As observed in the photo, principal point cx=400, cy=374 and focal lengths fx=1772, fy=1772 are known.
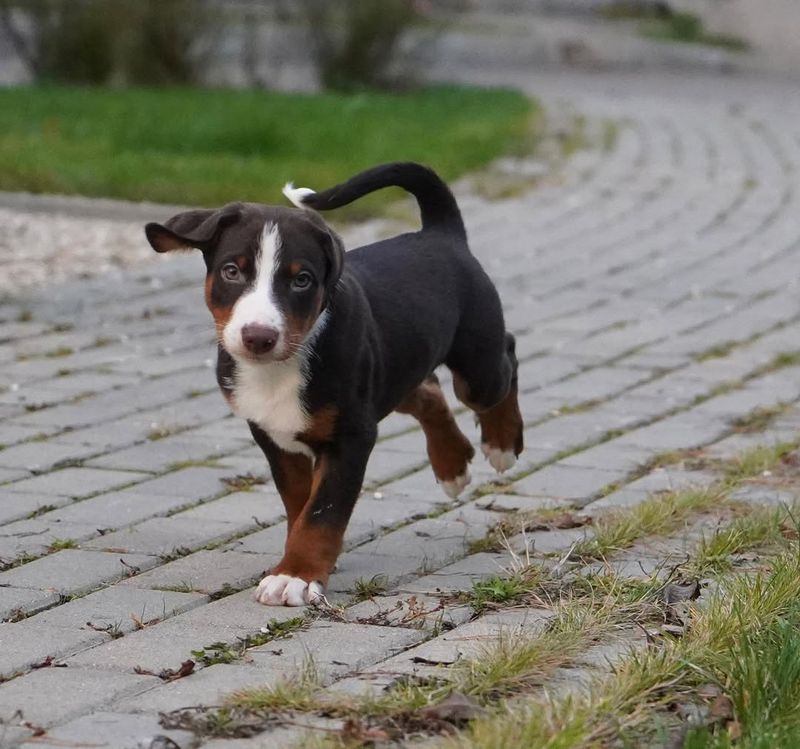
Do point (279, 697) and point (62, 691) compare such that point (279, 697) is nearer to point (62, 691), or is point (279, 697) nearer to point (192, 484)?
point (62, 691)

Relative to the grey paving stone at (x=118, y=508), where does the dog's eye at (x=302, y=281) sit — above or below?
above

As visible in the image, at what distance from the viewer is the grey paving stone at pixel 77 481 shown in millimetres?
5289

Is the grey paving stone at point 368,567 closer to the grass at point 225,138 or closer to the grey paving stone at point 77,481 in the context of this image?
the grey paving stone at point 77,481

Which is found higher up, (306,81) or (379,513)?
(379,513)

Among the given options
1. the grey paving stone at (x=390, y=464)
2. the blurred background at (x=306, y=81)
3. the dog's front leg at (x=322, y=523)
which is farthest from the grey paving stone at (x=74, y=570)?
the blurred background at (x=306, y=81)

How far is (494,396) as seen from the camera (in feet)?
17.0

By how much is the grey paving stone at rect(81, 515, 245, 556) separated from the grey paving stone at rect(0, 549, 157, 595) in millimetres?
70

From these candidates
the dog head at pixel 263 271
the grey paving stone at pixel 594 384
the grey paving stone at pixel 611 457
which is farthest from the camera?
the grey paving stone at pixel 594 384

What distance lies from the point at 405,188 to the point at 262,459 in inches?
43.3

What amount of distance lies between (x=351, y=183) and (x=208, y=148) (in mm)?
8753

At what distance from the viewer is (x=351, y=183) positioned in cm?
488

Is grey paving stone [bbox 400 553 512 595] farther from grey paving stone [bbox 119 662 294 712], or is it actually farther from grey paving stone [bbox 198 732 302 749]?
grey paving stone [bbox 198 732 302 749]

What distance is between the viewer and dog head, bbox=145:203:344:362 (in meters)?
4.13

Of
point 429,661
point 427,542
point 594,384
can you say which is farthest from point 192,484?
point 594,384
